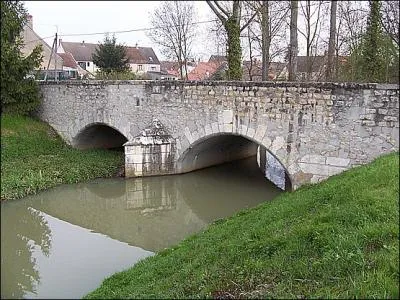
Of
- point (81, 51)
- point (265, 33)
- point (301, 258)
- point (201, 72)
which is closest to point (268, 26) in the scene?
point (265, 33)

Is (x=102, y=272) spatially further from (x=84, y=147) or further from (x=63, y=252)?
(x=84, y=147)

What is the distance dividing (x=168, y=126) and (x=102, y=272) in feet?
26.5

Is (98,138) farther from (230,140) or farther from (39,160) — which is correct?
(230,140)

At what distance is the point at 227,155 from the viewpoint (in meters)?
16.8

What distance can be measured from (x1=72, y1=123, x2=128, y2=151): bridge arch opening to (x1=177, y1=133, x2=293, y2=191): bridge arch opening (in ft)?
9.37

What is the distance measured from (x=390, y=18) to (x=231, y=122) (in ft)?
25.7

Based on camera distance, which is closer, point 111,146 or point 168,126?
point 168,126

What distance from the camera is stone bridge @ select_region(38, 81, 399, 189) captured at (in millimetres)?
9953

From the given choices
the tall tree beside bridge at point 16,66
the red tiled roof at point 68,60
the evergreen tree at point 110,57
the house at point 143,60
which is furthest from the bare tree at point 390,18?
the house at point 143,60

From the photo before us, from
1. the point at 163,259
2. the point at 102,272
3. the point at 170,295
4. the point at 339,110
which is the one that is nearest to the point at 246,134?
the point at 339,110

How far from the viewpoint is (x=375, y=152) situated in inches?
386

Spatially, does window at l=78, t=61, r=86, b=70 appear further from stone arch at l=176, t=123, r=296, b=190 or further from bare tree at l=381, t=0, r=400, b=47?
bare tree at l=381, t=0, r=400, b=47

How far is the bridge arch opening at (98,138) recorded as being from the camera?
653 inches

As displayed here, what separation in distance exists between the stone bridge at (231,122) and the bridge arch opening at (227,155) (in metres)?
0.04
